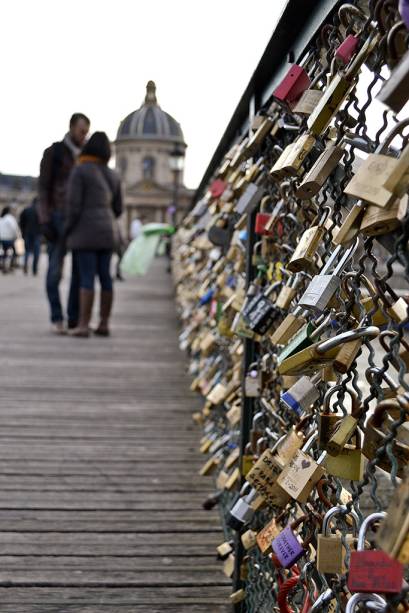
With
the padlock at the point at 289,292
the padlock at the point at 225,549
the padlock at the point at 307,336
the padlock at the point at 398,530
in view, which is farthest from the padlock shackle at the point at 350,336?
the padlock at the point at 225,549

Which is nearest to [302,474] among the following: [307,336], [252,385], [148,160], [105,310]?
[307,336]

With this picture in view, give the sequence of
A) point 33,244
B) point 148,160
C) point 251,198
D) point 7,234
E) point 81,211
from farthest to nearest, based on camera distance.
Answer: point 148,160
point 7,234
point 33,244
point 81,211
point 251,198

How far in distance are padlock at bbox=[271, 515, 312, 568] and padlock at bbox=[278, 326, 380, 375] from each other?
1.32 feet

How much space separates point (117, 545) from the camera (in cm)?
292

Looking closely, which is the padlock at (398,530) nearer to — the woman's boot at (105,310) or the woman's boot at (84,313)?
the woman's boot at (84,313)

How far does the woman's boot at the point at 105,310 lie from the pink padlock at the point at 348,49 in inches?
248

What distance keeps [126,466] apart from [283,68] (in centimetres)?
212

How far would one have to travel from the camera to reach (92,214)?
7.39 metres

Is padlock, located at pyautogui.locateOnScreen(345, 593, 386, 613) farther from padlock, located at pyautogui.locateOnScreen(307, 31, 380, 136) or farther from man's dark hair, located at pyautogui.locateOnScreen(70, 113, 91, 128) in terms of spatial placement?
man's dark hair, located at pyautogui.locateOnScreen(70, 113, 91, 128)

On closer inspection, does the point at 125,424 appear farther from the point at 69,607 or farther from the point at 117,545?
the point at 69,607

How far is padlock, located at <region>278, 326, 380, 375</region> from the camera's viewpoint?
121cm

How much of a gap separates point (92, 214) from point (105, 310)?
955 mm

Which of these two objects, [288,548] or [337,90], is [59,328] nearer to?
[288,548]

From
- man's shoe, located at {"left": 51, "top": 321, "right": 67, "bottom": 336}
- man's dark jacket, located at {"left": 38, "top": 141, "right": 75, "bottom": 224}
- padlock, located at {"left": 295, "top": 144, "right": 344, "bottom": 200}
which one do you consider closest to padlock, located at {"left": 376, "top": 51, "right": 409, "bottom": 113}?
padlock, located at {"left": 295, "top": 144, "right": 344, "bottom": 200}
